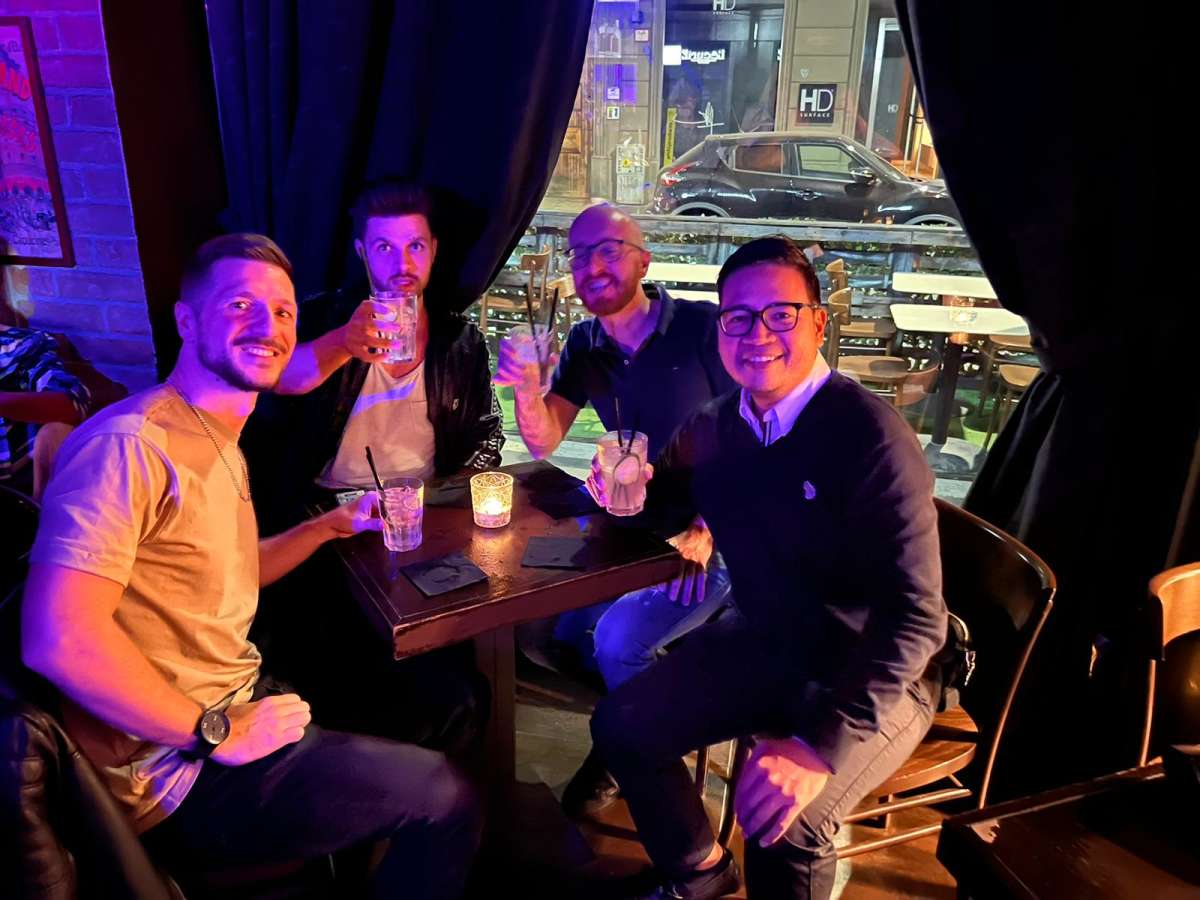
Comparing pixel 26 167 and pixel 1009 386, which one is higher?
pixel 26 167

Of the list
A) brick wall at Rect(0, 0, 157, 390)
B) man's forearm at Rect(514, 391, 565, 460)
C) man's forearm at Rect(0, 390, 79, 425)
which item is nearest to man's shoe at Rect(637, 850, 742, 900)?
man's forearm at Rect(514, 391, 565, 460)

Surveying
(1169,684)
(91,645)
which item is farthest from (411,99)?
(1169,684)

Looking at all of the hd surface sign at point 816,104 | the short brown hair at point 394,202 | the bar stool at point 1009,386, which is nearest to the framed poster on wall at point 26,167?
the short brown hair at point 394,202

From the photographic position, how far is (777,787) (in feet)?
4.28

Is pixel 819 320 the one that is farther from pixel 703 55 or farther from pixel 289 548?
pixel 703 55

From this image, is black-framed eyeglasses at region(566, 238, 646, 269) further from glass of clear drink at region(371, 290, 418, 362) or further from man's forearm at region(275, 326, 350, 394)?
man's forearm at region(275, 326, 350, 394)

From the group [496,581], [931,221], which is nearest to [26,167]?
[496,581]

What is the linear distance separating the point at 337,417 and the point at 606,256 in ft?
2.67

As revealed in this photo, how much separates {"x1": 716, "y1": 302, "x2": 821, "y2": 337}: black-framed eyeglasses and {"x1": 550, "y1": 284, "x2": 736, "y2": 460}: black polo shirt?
59 cm

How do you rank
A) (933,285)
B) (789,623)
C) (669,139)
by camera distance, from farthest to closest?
(933,285) < (669,139) < (789,623)

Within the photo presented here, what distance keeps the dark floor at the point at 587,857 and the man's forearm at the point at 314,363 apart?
1.18 m

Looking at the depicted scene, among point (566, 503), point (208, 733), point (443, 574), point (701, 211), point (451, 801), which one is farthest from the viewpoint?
point (701, 211)

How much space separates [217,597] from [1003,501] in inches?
72.3

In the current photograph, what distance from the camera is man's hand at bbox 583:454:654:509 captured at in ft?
5.73
